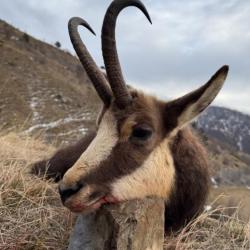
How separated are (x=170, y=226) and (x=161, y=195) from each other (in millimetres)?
656

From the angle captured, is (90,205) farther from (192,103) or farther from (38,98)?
(38,98)

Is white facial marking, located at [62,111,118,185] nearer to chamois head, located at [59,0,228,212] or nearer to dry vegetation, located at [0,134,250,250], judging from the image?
chamois head, located at [59,0,228,212]

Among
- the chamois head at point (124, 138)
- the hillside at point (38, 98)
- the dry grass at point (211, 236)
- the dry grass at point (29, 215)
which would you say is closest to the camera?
the chamois head at point (124, 138)

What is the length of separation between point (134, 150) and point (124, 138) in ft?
0.51

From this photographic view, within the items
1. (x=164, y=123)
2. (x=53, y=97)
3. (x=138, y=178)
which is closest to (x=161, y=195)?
(x=138, y=178)

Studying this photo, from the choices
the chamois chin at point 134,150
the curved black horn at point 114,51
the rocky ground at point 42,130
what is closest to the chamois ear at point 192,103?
the chamois chin at point 134,150

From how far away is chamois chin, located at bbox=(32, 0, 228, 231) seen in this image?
4.43 m

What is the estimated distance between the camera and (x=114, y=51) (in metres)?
4.88

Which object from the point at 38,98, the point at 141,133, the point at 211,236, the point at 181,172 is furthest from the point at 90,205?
the point at 38,98

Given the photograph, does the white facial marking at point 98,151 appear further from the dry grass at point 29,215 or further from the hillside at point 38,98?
the hillside at point 38,98

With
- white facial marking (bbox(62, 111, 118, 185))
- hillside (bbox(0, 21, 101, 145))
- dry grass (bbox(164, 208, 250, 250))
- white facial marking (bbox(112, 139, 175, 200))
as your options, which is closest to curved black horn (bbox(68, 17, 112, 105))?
white facial marking (bbox(62, 111, 118, 185))

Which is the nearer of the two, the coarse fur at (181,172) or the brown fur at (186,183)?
the coarse fur at (181,172)

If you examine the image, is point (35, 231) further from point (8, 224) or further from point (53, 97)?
point (53, 97)

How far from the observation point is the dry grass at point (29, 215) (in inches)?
191
